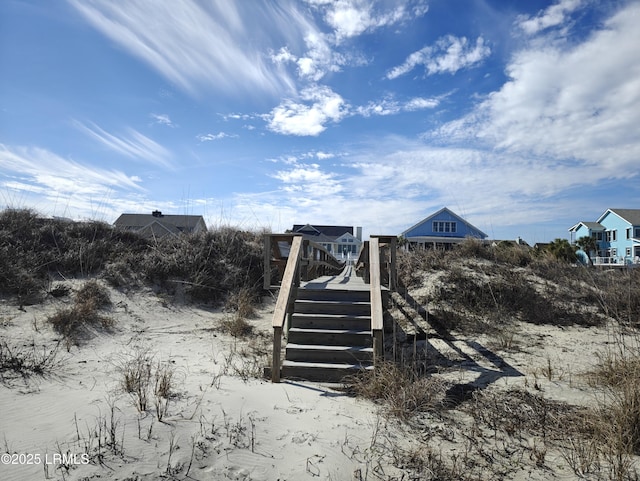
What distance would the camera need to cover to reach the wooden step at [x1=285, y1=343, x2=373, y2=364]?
16.7ft

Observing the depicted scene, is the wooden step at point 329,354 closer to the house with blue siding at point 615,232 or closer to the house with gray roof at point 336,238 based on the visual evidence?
the house with gray roof at point 336,238

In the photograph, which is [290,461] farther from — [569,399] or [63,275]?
[63,275]

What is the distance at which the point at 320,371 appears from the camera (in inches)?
192

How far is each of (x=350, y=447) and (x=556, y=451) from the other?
66.1 inches

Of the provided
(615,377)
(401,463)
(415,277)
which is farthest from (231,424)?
(415,277)

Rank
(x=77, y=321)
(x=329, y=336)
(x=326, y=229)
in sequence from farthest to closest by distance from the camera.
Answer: (x=326, y=229), (x=77, y=321), (x=329, y=336)

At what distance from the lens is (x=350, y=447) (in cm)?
304

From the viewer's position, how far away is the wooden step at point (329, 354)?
5.09 meters

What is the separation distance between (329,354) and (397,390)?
144cm

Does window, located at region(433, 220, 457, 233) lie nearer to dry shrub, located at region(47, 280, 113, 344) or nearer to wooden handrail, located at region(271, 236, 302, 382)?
wooden handrail, located at region(271, 236, 302, 382)

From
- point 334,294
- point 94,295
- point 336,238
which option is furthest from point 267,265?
point 336,238

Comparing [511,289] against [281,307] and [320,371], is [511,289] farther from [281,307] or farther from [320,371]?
[281,307]

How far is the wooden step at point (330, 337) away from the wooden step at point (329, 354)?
18 centimetres

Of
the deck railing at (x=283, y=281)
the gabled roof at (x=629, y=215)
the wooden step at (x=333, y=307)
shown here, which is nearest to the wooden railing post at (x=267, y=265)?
the deck railing at (x=283, y=281)
